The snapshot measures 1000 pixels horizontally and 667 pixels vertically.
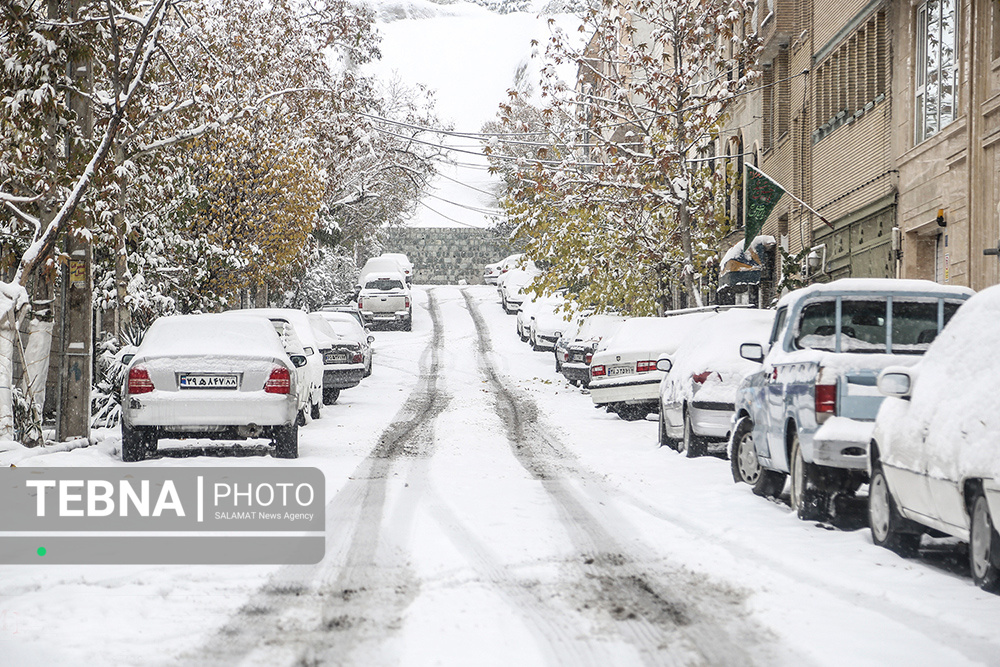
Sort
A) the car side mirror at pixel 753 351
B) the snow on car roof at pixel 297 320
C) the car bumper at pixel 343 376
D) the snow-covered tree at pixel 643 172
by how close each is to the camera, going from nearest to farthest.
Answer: the car side mirror at pixel 753 351
the snow on car roof at pixel 297 320
the car bumper at pixel 343 376
the snow-covered tree at pixel 643 172

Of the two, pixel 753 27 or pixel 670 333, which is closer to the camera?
pixel 670 333

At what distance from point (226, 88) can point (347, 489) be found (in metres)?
11.3

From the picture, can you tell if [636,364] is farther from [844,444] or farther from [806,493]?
[844,444]

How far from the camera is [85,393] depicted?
54.5ft

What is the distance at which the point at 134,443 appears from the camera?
1441 centimetres

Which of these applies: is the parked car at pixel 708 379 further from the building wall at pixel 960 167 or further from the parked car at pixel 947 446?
the parked car at pixel 947 446

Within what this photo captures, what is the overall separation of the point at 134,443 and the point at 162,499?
341 cm

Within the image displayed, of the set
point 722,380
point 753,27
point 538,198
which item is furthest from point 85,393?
point 753,27

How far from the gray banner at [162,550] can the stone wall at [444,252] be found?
264ft

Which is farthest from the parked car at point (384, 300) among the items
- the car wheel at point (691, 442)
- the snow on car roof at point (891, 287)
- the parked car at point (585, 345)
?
the snow on car roof at point (891, 287)

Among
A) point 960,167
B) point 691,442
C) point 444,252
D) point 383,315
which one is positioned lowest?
point 691,442

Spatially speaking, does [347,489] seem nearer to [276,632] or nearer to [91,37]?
[276,632]

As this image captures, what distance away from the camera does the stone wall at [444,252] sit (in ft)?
294

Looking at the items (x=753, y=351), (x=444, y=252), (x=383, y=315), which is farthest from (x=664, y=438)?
(x=444, y=252)
